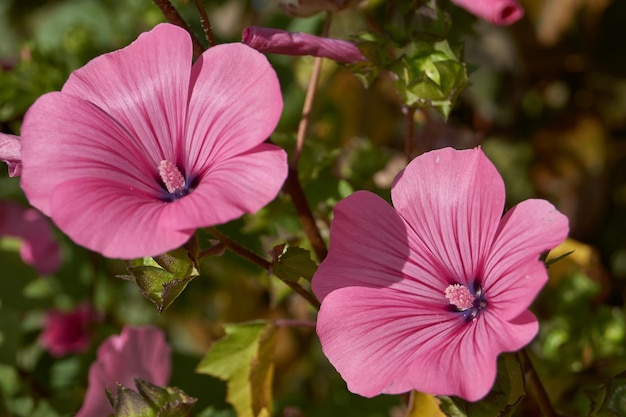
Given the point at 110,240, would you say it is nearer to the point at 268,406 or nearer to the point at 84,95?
the point at 84,95

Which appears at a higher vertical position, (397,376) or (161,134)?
(161,134)

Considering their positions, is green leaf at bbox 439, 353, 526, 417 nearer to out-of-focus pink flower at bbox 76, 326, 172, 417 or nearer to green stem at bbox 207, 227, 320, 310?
green stem at bbox 207, 227, 320, 310

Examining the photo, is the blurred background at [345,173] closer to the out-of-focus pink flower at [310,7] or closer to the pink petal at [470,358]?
the out-of-focus pink flower at [310,7]

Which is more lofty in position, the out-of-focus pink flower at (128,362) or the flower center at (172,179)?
the flower center at (172,179)

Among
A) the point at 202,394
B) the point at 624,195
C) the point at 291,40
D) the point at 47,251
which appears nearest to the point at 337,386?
the point at 202,394

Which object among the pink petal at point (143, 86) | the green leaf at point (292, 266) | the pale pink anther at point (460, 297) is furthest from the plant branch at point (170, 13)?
the pale pink anther at point (460, 297)
